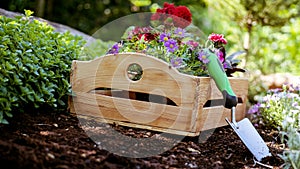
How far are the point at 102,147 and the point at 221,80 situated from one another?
0.69m

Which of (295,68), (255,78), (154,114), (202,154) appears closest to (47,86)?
(154,114)

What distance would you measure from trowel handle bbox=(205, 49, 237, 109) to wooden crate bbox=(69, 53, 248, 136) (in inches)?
2.6

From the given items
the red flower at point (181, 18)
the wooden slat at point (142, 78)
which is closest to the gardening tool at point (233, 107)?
the wooden slat at point (142, 78)

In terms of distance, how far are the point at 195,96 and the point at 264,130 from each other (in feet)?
3.57

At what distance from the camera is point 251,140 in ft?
6.56

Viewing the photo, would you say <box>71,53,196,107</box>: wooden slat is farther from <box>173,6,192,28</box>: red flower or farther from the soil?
<box>173,6,192,28</box>: red flower

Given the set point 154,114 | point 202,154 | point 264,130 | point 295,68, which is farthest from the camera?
point 295,68

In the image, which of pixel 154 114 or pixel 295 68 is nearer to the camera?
pixel 154 114

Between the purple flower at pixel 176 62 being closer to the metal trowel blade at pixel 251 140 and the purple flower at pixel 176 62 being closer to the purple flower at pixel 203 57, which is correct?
the purple flower at pixel 203 57

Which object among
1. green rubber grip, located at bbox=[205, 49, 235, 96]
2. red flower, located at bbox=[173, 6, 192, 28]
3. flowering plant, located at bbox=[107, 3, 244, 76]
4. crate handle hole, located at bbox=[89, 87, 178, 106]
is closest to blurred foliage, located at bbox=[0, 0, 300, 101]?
Answer: red flower, located at bbox=[173, 6, 192, 28]

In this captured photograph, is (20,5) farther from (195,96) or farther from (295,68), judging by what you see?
(295,68)

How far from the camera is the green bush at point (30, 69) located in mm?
1903

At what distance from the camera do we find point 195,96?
1932 millimetres

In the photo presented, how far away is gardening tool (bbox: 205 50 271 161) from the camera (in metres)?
1.93
